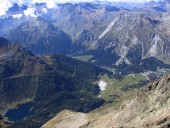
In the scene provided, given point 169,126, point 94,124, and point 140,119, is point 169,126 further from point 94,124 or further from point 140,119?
point 94,124

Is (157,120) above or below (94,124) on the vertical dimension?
above

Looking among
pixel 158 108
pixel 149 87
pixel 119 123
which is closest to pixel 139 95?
pixel 149 87

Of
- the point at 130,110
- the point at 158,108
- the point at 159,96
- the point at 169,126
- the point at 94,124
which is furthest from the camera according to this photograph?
the point at 94,124

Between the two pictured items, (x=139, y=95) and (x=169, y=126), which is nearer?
(x=169, y=126)

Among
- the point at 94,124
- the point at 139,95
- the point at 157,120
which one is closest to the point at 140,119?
the point at 157,120

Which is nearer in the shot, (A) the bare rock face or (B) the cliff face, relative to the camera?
(B) the cliff face

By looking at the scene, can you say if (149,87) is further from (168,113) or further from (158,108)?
(168,113)

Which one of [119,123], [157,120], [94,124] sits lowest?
[94,124]

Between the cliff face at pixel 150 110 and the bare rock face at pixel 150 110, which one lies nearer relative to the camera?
the cliff face at pixel 150 110

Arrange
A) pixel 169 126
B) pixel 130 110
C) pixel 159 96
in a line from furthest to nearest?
pixel 130 110 → pixel 159 96 → pixel 169 126
